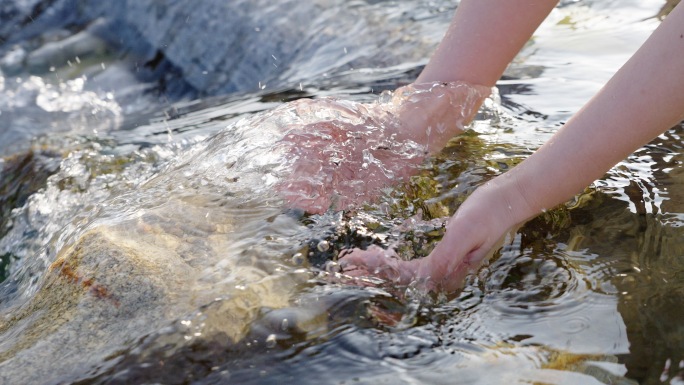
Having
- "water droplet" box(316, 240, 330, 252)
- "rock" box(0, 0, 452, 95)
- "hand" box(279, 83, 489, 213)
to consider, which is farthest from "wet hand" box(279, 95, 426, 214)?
"rock" box(0, 0, 452, 95)

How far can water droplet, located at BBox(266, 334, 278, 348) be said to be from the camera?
5.16 ft

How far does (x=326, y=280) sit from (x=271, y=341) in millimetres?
234

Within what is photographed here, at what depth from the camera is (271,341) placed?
1.58 meters

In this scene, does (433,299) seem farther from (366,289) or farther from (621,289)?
(621,289)

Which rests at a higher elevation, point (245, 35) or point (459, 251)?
point (245, 35)

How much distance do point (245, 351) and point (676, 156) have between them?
50.7 inches

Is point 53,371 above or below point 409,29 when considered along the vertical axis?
below

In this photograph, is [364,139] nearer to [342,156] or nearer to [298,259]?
[342,156]

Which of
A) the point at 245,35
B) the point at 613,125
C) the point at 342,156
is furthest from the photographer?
the point at 245,35

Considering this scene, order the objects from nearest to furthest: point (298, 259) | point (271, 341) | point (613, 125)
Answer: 1. point (271, 341)
2. point (613, 125)
3. point (298, 259)

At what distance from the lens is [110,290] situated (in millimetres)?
1694

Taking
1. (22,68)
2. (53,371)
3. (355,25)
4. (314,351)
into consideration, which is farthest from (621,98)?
(22,68)

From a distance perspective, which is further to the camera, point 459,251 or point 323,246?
point 323,246

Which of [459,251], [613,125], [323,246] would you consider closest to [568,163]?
[613,125]
